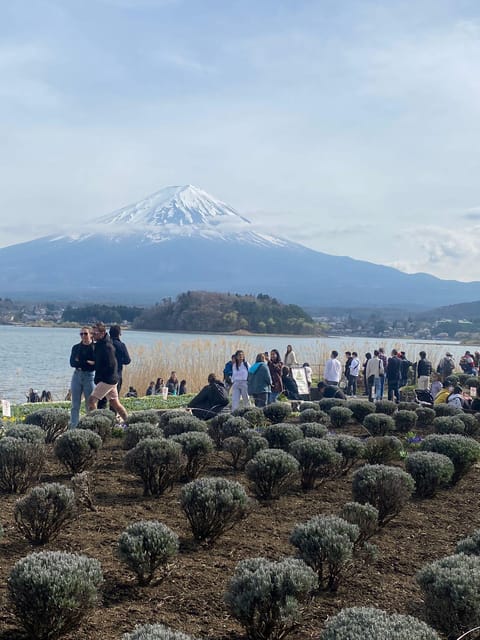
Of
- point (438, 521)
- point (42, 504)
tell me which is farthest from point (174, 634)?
point (438, 521)

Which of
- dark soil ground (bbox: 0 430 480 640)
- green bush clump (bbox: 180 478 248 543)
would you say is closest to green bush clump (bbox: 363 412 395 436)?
dark soil ground (bbox: 0 430 480 640)

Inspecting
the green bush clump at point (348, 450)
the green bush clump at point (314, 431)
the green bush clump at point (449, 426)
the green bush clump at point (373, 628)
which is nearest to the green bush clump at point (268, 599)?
the green bush clump at point (373, 628)

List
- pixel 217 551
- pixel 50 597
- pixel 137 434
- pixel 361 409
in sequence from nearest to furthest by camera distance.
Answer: pixel 50 597 < pixel 217 551 < pixel 137 434 < pixel 361 409

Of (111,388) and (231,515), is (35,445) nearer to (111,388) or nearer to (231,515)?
(231,515)

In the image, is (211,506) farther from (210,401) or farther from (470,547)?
(210,401)

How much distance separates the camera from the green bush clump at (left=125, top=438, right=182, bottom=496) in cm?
692

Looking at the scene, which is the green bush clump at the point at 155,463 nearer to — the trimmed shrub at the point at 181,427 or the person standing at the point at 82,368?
the trimmed shrub at the point at 181,427

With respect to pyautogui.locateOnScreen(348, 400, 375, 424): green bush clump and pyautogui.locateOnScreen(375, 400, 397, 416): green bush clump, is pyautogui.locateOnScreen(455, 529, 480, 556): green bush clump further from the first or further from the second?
pyautogui.locateOnScreen(375, 400, 397, 416): green bush clump

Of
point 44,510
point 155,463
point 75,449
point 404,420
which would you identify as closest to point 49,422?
point 75,449

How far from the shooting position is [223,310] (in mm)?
77875

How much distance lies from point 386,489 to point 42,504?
9.41 feet

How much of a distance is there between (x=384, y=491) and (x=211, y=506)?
167 centimetres

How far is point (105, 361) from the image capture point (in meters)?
11.5

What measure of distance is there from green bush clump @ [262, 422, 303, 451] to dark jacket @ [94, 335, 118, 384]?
331 centimetres
